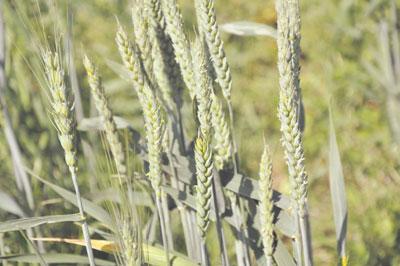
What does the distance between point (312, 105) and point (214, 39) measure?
1478mm

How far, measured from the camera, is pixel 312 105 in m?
2.34

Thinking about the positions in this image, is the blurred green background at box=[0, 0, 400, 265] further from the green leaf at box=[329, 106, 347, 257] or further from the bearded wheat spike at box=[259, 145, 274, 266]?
→ the bearded wheat spike at box=[259, 145, 274, 266]

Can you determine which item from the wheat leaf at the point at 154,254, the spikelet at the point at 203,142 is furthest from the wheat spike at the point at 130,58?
the wheat leaf at the point at 154,254

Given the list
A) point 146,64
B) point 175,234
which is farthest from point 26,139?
point 146,64

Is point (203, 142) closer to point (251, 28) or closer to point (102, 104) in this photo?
point (102, 104)

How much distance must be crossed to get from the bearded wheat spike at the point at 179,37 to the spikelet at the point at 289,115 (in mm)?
134

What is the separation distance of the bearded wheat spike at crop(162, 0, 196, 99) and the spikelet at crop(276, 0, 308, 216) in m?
0.13

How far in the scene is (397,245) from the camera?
1621 millimetres

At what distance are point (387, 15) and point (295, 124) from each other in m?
1.37

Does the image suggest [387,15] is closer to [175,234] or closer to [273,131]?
[273,131]

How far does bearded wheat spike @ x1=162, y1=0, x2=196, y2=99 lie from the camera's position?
90 centimetres

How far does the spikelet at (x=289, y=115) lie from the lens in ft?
2.56

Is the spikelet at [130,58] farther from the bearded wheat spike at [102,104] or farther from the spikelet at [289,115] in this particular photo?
the spikelet at [289,115]

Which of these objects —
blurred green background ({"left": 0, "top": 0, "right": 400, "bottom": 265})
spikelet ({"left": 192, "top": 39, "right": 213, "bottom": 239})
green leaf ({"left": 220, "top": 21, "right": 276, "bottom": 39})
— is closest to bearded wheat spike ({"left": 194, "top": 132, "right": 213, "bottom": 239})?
spikelet ({"left": 192, "top": 39, "right": 213, "bottom": 239})
